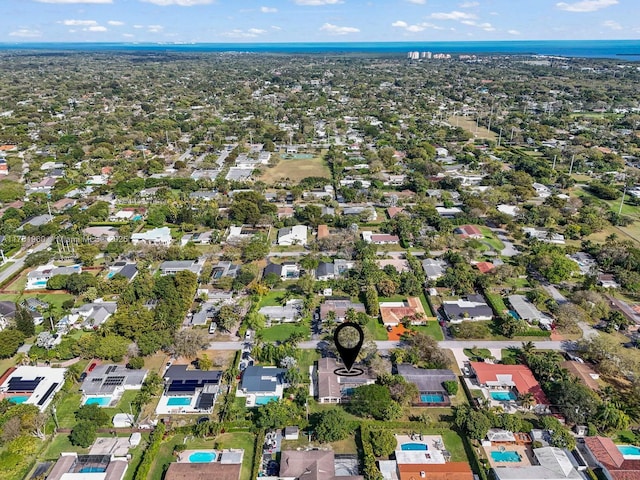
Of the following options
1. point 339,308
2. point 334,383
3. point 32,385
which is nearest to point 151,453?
point 32,385

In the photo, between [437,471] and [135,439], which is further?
[135,439]

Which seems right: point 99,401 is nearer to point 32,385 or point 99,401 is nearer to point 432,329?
point 32,385

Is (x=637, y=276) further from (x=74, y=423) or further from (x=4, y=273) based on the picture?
(x=4, y=273)

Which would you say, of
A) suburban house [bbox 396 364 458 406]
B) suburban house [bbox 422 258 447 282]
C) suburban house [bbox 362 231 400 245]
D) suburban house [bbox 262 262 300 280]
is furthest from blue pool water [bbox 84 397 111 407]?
suburban house [bbox 362 231 400 245]

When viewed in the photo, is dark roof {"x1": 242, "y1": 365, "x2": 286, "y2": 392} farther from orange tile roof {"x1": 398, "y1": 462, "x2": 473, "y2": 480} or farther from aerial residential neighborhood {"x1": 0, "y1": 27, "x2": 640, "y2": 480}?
orange tile roof {"x1": 398, "y1": 462, "x2": 473, "y2": 480}

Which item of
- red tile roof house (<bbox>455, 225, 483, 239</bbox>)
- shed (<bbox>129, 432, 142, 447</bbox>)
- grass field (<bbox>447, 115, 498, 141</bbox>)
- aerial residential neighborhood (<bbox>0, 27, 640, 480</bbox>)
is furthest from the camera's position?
grass field (<bbox>447, 115, 498, 141</bbox>)

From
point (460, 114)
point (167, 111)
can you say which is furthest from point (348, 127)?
point (167, 111)
